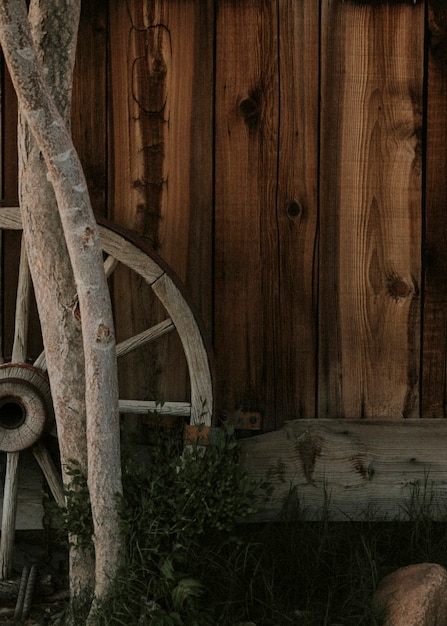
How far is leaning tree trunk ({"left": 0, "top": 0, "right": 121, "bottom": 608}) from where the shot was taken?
9.00 ft

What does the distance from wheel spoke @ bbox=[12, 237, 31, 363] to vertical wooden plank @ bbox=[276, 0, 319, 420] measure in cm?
100

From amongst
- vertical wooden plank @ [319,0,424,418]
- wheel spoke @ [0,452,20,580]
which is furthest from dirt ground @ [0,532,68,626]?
vertical wooden plank @ [319,0,424,418]

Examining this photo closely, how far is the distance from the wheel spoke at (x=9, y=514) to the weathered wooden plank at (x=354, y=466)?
0.91m

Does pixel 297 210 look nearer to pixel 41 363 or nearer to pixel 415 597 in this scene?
pixel 41 363

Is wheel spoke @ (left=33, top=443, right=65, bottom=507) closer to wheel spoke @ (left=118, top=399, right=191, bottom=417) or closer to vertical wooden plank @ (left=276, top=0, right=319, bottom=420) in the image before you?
wheel spoke @ (left=118, top=399, right=191, bottom=417)

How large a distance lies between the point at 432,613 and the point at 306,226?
1.54 meters

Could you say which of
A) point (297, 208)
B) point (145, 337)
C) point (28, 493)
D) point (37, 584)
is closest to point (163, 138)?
point (297, 208)

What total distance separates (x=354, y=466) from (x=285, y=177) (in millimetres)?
1206

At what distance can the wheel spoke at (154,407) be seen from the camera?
11.5ft

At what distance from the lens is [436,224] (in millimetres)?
3668

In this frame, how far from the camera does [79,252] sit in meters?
2.83

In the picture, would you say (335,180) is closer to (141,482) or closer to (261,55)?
(261,55)

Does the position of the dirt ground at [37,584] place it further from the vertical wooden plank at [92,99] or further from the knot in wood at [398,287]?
the knot in wood at [398,287]

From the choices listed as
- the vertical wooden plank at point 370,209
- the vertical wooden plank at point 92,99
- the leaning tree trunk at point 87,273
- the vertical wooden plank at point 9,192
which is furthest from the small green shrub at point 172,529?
the vertical wooden plank at point 92,99
